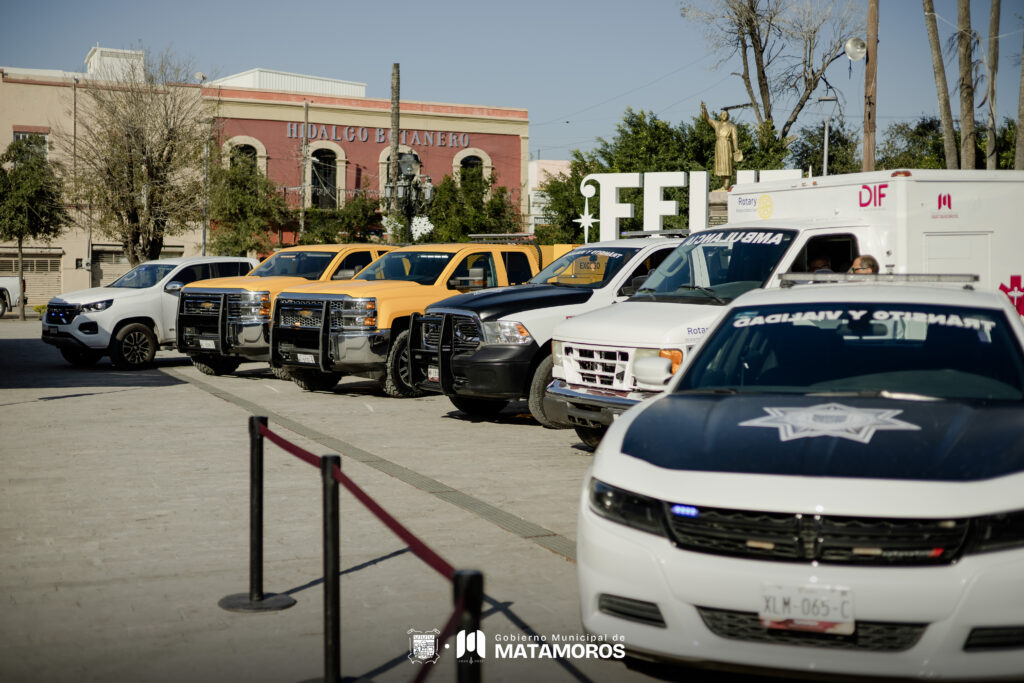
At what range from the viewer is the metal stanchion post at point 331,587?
4137 mm

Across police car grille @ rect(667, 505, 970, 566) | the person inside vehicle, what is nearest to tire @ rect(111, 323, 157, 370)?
the person inside vehicle

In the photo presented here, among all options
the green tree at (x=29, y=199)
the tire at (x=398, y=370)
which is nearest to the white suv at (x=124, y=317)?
the tire at (x=398, y=370)

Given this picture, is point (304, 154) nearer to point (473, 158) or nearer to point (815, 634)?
point (473, 158)

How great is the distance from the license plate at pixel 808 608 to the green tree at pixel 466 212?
3040 centimetres

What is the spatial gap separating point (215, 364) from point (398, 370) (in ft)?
17.5

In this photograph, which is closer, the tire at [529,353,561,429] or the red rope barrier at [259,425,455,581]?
the red rope barrier at [259,425,455,581]

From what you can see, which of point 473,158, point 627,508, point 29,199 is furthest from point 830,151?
point 627,508

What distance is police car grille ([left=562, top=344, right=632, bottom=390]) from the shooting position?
30.9 ft

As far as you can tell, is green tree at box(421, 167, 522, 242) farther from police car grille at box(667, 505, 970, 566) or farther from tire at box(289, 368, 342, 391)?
police car grille at box(667, 505, 970, 566)

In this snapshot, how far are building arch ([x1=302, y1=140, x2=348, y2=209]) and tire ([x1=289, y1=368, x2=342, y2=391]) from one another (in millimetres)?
38606

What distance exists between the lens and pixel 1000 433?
14.3 feet

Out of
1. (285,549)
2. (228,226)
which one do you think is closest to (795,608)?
(285,549)

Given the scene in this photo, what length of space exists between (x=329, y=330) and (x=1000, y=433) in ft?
36.8

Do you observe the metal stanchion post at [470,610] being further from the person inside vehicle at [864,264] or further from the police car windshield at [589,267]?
the police car windshield at [589,267]
